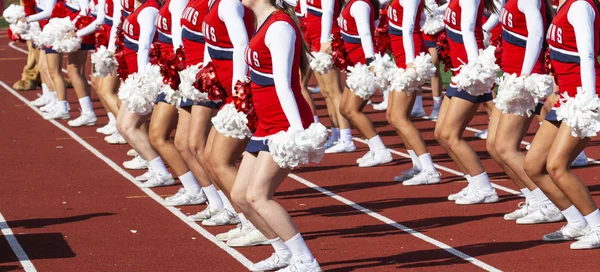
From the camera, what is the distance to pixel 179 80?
26.9ft

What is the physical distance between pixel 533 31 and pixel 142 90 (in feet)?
10.5

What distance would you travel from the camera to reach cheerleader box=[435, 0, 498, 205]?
8.27m

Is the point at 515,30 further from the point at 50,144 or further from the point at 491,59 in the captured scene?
the point at 50,144

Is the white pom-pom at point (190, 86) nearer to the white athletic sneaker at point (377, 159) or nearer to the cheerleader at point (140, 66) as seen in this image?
the cheerleader at point (140, 66)

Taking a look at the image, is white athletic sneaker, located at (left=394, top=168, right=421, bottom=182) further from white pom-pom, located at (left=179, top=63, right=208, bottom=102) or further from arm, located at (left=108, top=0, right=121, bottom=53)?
arm, located at (left=108, top=0, right=121, bottom=53)

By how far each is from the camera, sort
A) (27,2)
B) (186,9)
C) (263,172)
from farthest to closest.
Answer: (27,2) → (186,9) → (263,172)

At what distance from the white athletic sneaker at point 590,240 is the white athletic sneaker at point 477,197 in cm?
174

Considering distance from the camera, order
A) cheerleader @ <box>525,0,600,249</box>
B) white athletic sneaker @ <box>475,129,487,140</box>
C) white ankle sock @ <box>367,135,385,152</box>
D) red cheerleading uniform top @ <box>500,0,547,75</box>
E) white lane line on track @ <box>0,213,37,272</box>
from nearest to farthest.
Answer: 1. cheerleader @ <box>525,0,600,249</box>
2. white lane line on track @ <box>0,213,37,272</box>
3. red cheerleading uniform top @ <box>500,0,547,75</box>
4. white ankle sock @ <box>367,135,385,152</box>
5. white athletic sneaker @ <box>475,129,487,140</box>

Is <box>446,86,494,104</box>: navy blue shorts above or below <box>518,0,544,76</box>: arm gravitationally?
below

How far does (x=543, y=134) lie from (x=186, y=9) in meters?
2.63

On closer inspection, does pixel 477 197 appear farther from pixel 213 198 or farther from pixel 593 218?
pixel 213 198

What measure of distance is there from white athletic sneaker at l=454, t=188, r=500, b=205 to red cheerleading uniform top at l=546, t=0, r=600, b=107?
1.92 m

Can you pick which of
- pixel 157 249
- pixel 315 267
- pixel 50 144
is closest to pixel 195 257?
pixel 157 249

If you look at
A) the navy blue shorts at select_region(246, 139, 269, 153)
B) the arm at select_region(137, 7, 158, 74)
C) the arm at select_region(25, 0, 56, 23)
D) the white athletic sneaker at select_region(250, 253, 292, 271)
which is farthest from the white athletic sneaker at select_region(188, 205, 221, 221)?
the arm at select_region(25, 0, 56, 23)
